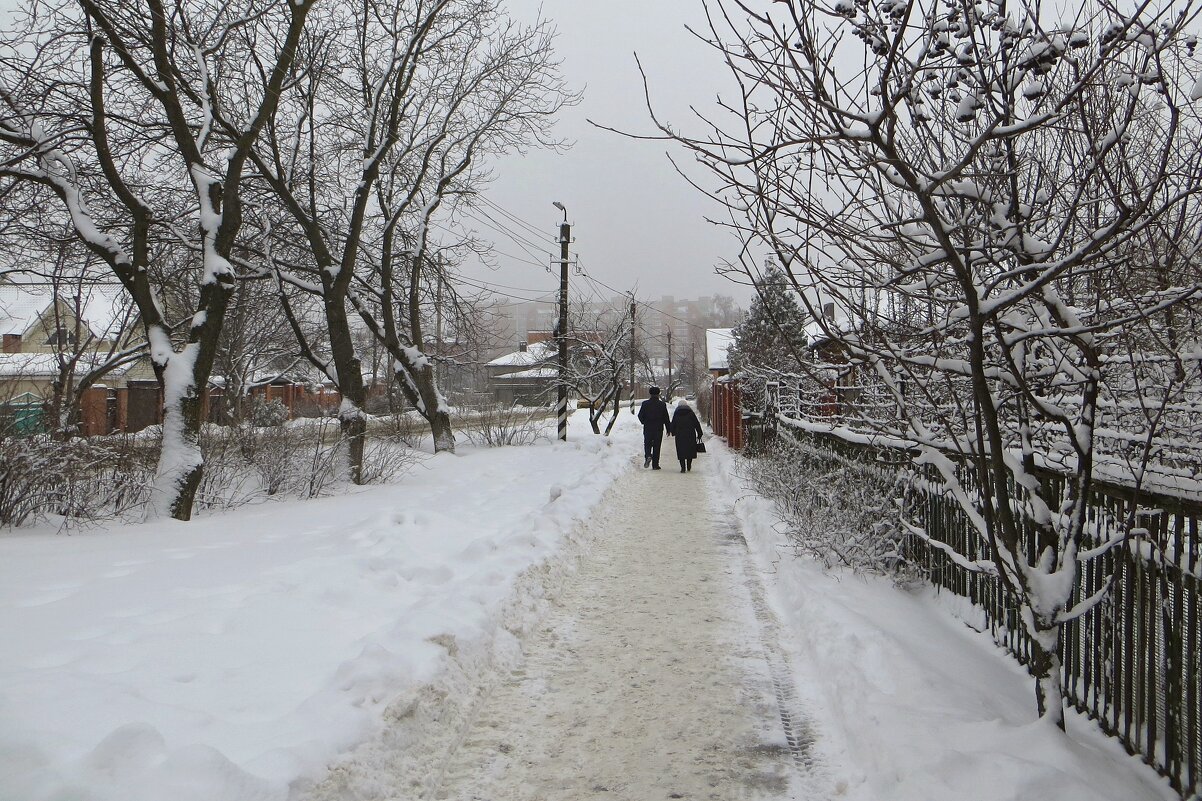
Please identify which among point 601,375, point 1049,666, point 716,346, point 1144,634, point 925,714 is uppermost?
point 716,346

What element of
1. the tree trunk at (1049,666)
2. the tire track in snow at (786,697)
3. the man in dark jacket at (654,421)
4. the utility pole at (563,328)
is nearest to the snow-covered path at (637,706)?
the tire track in snow at (786,697)

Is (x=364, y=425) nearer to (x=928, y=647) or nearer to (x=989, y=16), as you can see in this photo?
(x=928, y=647)

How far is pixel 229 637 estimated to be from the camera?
471cm

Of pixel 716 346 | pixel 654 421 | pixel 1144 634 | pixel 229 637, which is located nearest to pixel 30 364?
pixel 229 637

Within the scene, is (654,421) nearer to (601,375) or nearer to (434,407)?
(434,407)

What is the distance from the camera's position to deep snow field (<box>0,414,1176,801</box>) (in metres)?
3.03

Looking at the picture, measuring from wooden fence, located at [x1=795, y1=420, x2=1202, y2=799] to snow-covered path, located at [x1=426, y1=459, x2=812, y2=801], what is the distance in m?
1.54

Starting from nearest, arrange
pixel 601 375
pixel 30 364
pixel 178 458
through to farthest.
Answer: pixel 178 458 < pixel 30 364 < pixel 601 375

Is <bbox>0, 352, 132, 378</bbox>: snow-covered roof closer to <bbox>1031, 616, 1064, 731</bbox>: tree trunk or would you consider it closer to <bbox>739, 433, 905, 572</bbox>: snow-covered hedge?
<bbox>739, 433, 905, 572</bbox>: snow-covered hedge

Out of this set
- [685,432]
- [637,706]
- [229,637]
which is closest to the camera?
[637,706]

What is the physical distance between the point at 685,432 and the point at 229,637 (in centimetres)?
1445

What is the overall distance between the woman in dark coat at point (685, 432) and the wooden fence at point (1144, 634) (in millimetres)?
14047

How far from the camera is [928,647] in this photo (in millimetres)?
4965

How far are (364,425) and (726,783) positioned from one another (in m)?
10.6
